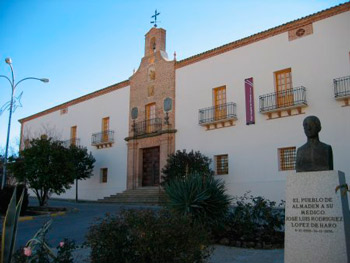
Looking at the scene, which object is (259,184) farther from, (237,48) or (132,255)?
(132,255)

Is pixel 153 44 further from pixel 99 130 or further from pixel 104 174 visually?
pixel 104 174

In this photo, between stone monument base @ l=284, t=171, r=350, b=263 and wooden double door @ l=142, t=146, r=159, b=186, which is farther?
wooden double door @ l=142, t=146, r=159, b=186

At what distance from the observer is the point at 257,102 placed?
1730 centimetres

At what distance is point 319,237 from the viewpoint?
542 centimetres

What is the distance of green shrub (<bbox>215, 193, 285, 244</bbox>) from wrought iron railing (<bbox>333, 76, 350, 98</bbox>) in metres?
7.65

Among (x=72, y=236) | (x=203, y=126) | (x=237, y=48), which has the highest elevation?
(x=237, y=48)

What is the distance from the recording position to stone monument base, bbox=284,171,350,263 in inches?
208

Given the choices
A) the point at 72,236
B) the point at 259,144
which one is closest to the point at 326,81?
the point at 259,144

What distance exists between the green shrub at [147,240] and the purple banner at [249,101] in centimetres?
1277

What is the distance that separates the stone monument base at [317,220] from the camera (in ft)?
17.3

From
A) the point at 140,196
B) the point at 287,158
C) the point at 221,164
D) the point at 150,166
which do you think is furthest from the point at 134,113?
the point at 287,158

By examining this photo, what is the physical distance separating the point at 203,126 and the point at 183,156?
2584 mm

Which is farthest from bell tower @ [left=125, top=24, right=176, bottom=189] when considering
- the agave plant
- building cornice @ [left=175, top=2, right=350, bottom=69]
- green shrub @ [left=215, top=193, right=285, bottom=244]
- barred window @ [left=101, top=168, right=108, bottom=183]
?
the agave plant

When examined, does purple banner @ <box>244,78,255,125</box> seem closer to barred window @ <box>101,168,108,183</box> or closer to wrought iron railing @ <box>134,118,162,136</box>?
wrought iron railing @ <box>134,118,162,136</box>
